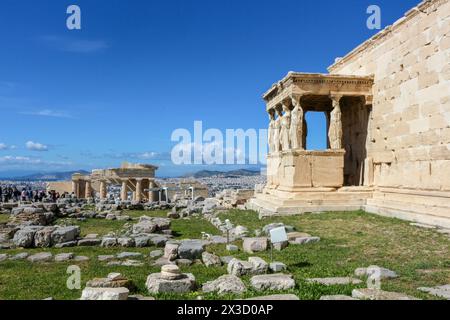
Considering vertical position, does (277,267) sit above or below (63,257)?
above

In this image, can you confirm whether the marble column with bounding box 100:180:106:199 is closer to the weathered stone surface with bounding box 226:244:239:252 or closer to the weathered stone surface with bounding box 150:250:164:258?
the weathered stone surface with bounding box 150:250:164:258

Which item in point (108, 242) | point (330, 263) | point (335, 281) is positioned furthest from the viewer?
point (108, 242)

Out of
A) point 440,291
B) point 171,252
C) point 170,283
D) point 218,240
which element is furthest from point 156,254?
point 440,291

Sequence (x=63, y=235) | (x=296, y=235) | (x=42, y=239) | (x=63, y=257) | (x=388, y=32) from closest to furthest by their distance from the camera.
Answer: (x=63, y=257) → (x=296, y=235) → (x=42, y=239) → (x=63, y=235) → (x=388, y=32)

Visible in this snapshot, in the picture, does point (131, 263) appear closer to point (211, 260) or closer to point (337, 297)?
point (211, 260)

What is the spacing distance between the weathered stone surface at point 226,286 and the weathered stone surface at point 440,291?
2.52 metres

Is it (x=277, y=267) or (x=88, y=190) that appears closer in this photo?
(x=277, y=267)

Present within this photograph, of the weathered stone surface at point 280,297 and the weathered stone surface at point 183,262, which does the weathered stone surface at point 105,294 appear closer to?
the weathered stone surface at point 280,297

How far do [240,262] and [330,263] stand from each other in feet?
5.68

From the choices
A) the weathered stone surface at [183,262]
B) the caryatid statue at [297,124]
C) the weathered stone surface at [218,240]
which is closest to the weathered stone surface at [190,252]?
the weathered stone surface at [183,262]

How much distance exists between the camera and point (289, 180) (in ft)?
54.1

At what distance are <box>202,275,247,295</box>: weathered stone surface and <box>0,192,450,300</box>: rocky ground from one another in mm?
14

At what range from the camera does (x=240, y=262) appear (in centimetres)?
743

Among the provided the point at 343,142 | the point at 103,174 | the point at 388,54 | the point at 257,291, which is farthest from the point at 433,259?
the point at 103,174
